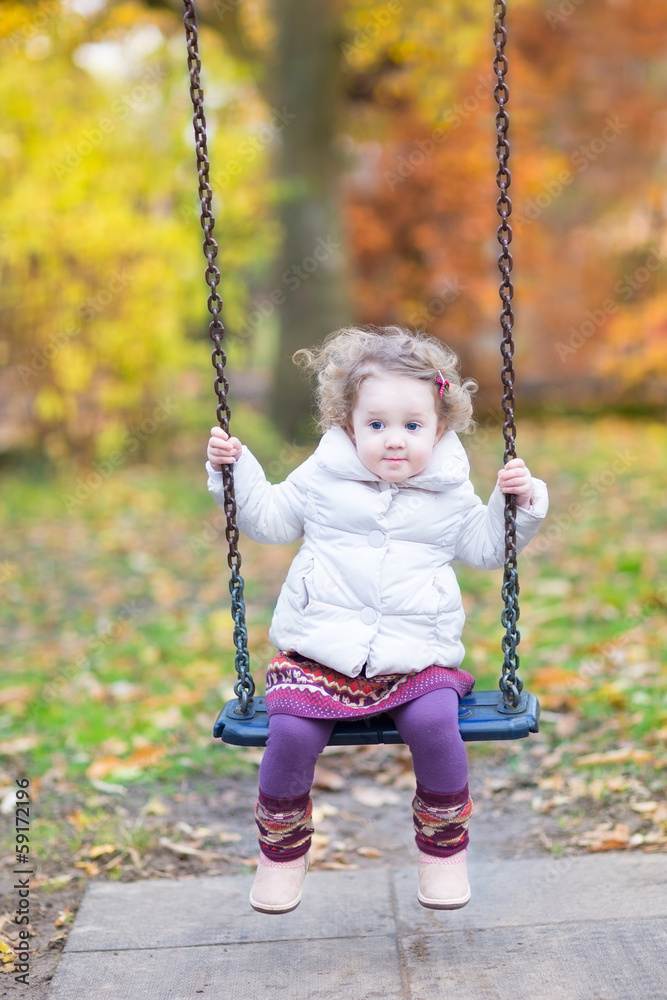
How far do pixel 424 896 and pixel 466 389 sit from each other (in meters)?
1.25

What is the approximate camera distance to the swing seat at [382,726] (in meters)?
2.44

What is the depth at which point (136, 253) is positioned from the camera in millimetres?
8867

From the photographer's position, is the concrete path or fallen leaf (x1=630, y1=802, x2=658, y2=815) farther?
fallen leaf (x1=630, y1=802, x2=658, y2=815)

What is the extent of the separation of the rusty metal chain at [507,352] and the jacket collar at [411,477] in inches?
5.0

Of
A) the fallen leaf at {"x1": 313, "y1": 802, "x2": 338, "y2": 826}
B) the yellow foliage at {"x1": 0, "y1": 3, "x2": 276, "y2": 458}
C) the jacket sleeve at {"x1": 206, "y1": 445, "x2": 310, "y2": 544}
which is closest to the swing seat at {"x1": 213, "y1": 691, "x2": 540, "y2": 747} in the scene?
the jacket sleeve at {"x1": 206, "y1": 445, "x2": 310, "y2": 544}

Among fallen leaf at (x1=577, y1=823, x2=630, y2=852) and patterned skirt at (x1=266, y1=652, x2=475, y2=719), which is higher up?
patterned skirt at (x1=266, y1=652, x2=475, y2=719)

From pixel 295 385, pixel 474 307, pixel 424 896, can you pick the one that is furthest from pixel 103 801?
pixel 474 307

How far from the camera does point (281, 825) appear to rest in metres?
2.46

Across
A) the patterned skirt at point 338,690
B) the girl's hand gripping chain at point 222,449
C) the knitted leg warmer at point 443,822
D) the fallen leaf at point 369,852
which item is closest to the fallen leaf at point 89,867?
the fallen leaf at point 369,852

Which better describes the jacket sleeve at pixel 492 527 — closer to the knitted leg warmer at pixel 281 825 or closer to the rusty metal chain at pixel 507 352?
the rusty metal chain at pixel 507 352

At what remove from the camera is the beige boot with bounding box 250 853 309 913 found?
244cm

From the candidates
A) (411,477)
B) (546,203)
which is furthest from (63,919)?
(546,203)

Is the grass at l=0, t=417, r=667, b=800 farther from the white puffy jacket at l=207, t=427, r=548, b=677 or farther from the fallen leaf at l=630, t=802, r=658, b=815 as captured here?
the white puffy jacket at l=207, t=427, r=548, b=677

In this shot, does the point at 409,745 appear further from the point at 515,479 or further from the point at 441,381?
the point at 441,381
